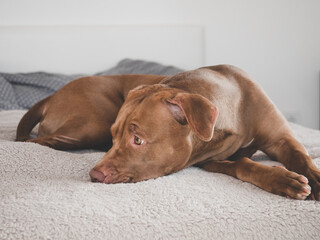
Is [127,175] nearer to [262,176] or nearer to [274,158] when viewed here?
[262,176]

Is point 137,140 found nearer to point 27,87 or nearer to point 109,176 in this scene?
point 109,176

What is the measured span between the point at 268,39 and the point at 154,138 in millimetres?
3649

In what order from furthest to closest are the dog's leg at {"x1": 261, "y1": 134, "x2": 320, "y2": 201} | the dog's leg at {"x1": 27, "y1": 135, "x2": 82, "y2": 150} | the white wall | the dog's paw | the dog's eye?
the white wall → the dog's leg at {"x1": 27, "y1": 135, "x2": 82, "y2": 150} → the dog's eye → the dog's leg at {"x1": 261, "y1": 134, "x2": 320, "y2": 201} → the dog's paw

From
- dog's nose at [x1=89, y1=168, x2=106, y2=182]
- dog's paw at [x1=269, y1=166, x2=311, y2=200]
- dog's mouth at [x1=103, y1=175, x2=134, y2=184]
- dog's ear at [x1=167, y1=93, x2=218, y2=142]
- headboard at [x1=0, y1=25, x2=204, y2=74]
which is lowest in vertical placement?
headboard at [x1=0, y1=25, x2=204, y2=74]

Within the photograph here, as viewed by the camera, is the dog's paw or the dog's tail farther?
the dog's tail

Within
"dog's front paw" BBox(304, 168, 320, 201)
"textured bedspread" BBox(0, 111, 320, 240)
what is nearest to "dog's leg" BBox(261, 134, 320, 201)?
"dog's front paw" BBox(304, 168, 320, 201)

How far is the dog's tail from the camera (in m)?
2.01

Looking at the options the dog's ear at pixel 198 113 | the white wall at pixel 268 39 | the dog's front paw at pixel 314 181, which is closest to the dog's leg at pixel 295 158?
the dog's front paw at pixel 314 181

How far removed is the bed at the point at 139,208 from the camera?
2.85 feet

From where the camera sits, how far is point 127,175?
1.31m

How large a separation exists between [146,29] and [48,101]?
227cm

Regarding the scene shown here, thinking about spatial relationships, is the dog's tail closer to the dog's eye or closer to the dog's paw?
the dog's eye

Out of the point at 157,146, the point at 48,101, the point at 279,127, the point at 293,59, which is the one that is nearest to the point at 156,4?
the point at 293,59

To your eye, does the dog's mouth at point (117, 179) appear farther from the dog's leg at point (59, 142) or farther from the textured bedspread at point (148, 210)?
the dog's leg at point (59, 142)
